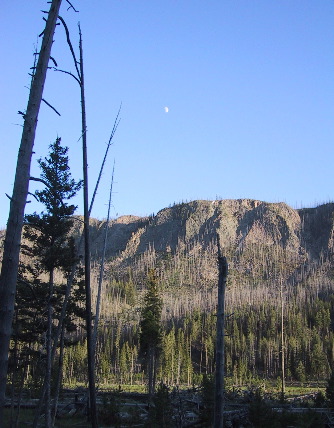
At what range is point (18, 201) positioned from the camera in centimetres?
446

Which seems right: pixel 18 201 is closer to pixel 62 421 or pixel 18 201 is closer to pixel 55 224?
pixel 55 224

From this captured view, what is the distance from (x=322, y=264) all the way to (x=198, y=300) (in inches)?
2061

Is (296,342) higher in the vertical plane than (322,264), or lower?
lower

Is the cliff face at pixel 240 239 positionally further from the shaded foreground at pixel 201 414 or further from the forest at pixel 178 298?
the shaded foreground at pixel 201 414

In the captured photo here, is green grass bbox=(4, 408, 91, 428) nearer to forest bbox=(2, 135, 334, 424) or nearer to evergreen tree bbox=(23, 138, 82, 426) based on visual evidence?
forest bbox=(2, 135, 334, 424)

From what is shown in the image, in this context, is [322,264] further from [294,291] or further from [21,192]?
[21,192]

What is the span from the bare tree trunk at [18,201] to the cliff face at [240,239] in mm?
146546

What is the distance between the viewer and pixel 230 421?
16.5m

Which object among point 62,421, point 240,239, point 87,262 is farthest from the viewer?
point 240,239

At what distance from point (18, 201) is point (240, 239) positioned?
6584 inches

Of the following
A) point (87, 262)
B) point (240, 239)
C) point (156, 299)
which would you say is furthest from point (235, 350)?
point (240, 239)

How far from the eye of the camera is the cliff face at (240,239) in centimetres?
15638

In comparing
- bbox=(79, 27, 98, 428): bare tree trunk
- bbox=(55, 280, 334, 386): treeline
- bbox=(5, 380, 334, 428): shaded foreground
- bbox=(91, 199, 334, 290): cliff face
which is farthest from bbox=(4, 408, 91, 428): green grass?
bbox=(91, 199, 334, 290): cliff face

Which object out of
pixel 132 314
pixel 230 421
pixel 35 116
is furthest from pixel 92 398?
pixel 132 314
